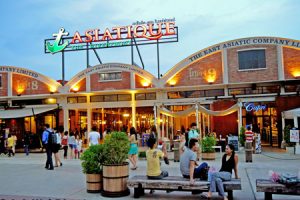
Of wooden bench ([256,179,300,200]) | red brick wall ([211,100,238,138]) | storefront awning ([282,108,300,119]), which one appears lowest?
wooden bench ([256,179,300,200])

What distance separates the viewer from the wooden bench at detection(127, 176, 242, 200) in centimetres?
677

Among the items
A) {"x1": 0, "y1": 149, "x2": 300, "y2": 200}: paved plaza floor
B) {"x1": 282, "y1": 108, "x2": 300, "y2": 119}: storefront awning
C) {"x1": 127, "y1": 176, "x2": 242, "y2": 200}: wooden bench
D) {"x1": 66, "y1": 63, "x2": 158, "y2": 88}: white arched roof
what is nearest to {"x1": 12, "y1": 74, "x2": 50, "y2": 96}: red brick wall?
{"x1": 66, "y1": 63, "x2": 158, "y2": 88}: white arched roof

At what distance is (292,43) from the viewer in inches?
776

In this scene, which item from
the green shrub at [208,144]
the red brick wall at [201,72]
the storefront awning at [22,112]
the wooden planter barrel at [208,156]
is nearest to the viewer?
the green shrub at [208,144]

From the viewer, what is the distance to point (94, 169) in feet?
26.7

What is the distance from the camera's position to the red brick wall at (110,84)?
22672 millimetres

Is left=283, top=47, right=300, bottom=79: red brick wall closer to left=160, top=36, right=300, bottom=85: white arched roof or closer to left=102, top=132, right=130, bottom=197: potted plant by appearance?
left=160, top=36, right=300, bottom=85: white arched roof

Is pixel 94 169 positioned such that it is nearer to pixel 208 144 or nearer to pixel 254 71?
pixel 208 144

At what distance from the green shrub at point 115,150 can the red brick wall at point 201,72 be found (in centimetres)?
1377

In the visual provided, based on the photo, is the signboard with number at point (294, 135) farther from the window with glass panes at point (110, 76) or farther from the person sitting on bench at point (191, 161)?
the window with glass panes at point (110, 76)

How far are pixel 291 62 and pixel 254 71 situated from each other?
82.3 inches

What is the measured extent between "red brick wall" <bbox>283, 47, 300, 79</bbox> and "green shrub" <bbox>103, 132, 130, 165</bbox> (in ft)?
47.8

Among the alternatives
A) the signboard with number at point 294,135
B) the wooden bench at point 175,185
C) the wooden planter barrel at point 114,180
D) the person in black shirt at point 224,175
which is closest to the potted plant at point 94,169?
the wooden planter barrel at point 114,180

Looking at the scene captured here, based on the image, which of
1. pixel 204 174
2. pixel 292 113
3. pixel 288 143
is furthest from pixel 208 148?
pixel 204 174
